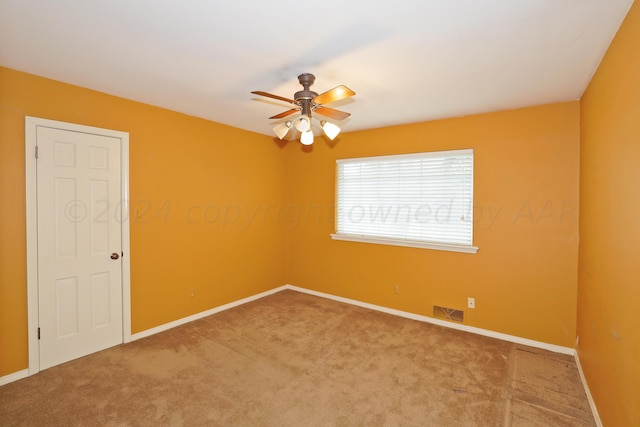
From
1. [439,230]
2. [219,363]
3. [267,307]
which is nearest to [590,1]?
[439,230]

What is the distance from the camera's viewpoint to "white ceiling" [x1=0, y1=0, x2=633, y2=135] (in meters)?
1.68

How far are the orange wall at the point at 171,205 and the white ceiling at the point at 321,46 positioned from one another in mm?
294

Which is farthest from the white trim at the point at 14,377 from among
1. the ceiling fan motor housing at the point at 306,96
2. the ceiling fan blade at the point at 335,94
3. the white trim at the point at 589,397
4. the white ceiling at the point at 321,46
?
the white trim at the point at 589,397

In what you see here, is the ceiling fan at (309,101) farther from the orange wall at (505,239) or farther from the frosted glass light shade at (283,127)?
the orange wall at (505,239)

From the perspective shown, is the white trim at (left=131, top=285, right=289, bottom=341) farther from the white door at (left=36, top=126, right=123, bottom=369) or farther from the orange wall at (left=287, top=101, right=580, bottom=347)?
the orange wall at (left=287, top=101, right=580, bottom=347)

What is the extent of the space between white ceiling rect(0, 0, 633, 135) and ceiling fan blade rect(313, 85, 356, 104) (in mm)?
274

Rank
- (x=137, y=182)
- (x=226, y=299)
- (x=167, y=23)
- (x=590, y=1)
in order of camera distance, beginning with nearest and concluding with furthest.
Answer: (x=590, y=1) → (x=167, y=23) → (x=137, y=182) → (x=226, y=299)

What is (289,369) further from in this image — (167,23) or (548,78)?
(548,78)

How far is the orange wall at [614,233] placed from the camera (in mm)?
1556

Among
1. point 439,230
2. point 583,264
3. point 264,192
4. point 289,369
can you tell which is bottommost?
point 289,369

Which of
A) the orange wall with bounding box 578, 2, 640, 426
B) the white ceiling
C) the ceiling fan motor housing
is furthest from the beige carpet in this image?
the white ceiling

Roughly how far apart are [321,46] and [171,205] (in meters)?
2.61

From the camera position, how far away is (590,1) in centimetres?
158

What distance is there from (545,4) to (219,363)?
11.7 ft
